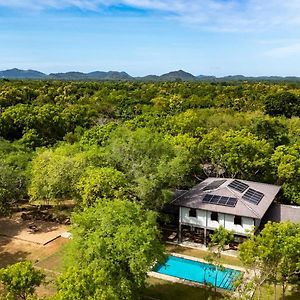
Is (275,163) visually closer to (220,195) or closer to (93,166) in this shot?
(220,195)

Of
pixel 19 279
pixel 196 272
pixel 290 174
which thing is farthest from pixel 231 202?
pixel 19 279

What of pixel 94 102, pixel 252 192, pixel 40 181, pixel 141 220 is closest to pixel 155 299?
pixel 141 220

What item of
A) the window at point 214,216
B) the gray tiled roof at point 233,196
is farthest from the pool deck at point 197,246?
the gray tiled roof at point 233,196

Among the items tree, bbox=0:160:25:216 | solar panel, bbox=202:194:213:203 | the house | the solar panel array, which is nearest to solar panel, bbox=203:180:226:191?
the house

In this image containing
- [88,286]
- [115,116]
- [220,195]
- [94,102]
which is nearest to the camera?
[88,286]

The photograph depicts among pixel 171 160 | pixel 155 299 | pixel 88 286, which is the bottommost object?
pixel 155 299

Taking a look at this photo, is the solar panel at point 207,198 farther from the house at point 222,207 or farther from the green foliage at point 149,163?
the green foliage at point 149,163

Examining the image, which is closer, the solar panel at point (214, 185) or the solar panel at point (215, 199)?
the solar panel at point (215, 199)

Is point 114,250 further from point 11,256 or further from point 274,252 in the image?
point 11,256
